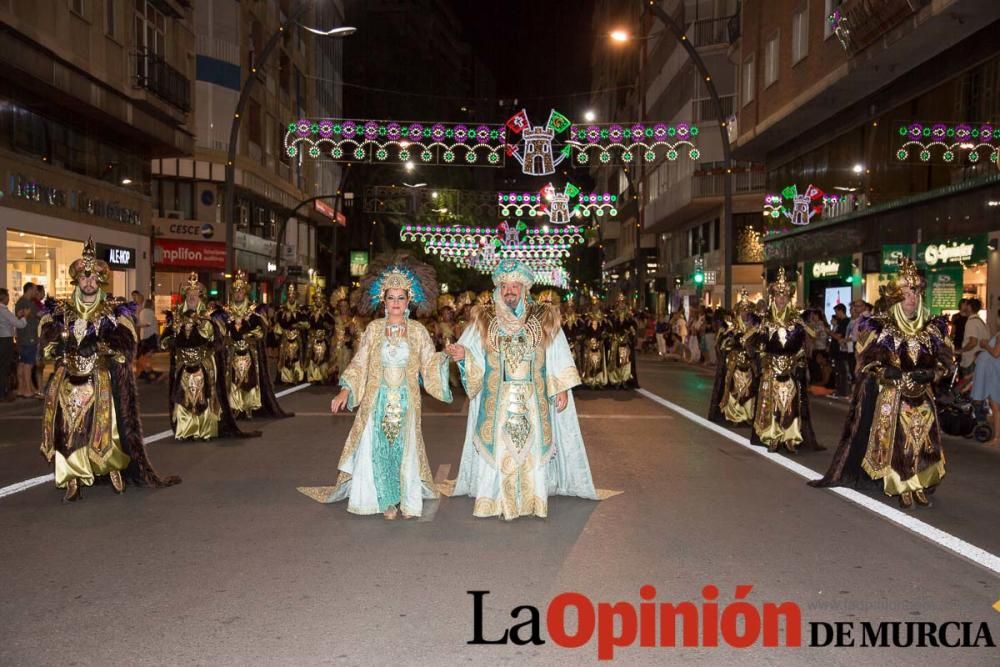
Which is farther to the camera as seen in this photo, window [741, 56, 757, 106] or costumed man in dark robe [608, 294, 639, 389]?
window [741, 56, 757, 106]

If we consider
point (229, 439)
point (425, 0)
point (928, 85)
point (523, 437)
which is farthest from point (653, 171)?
point (425, 0)

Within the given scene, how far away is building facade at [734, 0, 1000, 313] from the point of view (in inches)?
719

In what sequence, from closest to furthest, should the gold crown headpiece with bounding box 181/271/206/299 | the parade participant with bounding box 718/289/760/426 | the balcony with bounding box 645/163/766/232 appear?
1. the gold crown headpiece with bounding box 181/271/206/299
2. the parade participant with bounding box 718/289/760/426
3. the balcony with bounding box 645/163/766/232

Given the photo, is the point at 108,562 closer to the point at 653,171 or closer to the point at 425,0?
the point at 653,171

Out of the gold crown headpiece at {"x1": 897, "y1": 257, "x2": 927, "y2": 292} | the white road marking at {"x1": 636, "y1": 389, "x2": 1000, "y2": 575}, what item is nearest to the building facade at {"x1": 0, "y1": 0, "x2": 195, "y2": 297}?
the white road marking at {"x1": 636, "y1": 389, "x2": 1000, "y2": 575}

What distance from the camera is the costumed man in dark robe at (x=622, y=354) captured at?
20016 millimetres

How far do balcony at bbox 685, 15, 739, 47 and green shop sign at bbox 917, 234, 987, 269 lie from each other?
764 inches

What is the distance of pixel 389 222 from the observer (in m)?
68.4

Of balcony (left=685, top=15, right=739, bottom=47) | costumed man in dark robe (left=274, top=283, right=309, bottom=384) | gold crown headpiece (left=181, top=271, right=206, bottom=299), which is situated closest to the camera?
gold crown headpiece (left=181, top=271, right=206, bottom=299)

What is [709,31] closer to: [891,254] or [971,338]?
[891,254]

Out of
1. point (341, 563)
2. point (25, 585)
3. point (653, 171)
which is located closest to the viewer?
point (25, 585)

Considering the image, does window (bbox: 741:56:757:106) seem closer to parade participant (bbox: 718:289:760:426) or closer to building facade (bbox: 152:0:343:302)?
building facade (bbox: 152:0:343:302)

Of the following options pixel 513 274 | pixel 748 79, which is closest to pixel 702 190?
pixel 748 79

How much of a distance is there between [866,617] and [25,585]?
4.79 m
